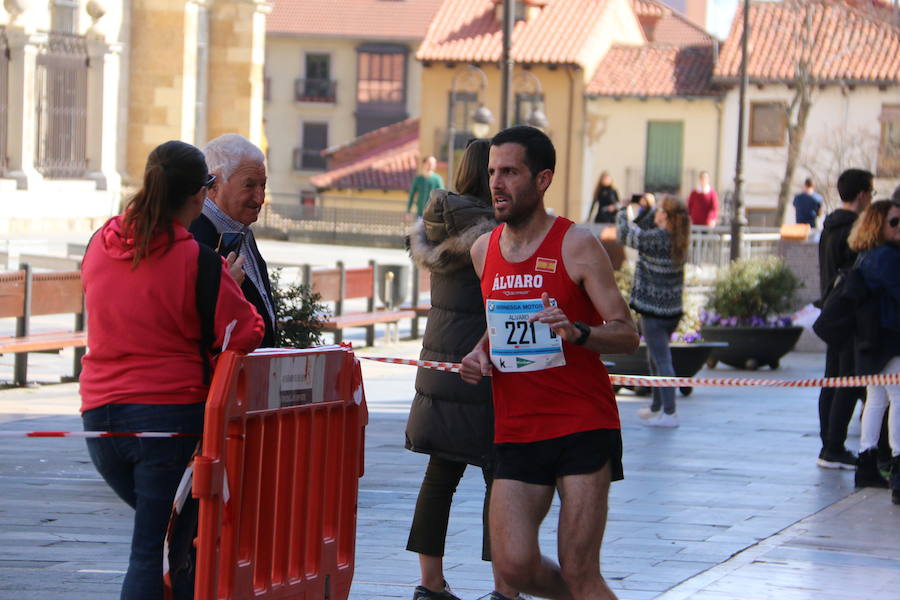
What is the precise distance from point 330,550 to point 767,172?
4999 cm

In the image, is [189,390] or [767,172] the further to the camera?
[767,172]

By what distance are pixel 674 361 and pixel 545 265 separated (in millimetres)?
9309

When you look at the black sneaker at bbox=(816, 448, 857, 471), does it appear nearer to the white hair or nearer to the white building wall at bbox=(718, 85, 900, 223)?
the white hair

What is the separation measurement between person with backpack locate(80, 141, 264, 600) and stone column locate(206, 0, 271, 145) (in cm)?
2614

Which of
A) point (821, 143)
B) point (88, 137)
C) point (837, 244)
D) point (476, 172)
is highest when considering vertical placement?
point (821, 143)

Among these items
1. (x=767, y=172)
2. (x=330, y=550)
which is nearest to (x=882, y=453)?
(x=330, y=550)

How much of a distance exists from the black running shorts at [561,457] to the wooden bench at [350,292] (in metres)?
11.2

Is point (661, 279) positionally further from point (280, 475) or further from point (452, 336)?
point (280, 475)

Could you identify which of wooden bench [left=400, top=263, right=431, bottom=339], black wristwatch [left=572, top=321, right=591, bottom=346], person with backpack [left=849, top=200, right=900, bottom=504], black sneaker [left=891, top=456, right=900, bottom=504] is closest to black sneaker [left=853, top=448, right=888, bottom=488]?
person with backpack [left=849, top=200, right=900, bottom=504]

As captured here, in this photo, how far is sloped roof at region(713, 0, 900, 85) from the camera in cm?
5325

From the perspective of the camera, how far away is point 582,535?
16.7 ft

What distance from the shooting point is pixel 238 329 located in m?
5.01

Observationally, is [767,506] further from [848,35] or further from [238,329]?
[848,35]

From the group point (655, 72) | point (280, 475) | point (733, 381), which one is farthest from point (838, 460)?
point (655, 72)
